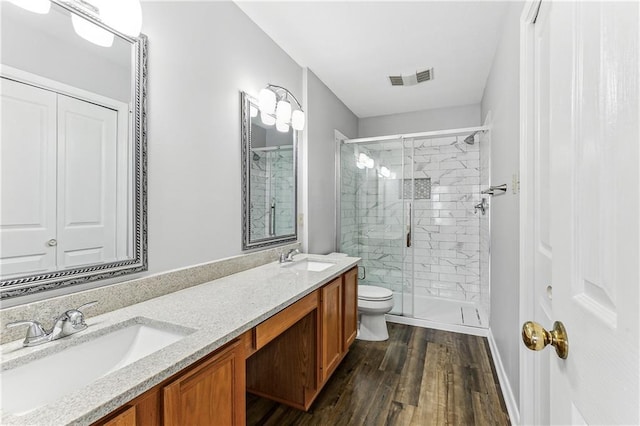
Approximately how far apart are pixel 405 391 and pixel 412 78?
2.65 metres

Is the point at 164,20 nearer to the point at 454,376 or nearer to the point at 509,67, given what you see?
the point at 509,67

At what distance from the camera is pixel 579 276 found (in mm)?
478

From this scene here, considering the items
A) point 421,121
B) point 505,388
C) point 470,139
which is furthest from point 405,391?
point 421,121

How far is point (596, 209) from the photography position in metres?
0.42

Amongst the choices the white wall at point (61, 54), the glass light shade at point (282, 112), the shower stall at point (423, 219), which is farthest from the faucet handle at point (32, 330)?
the shower stall at point (423, 219)

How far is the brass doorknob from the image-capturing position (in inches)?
20.6

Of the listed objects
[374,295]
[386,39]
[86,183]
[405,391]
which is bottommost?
[405,391]

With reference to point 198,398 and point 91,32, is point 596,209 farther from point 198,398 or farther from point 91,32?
point 91,32

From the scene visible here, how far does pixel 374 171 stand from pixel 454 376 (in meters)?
2.10

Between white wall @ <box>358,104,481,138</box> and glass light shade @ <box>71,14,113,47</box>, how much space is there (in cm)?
325

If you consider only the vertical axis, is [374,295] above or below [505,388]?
above

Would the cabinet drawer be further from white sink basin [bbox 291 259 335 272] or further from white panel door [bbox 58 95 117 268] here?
white panel door [bbox 58 95 117 268]

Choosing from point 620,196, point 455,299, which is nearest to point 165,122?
point 620,196

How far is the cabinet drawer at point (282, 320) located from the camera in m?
1.17
